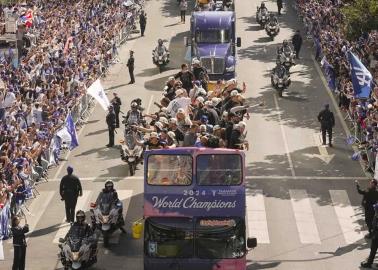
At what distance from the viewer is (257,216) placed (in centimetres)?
2578

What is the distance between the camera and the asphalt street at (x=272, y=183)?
2316 centimetres

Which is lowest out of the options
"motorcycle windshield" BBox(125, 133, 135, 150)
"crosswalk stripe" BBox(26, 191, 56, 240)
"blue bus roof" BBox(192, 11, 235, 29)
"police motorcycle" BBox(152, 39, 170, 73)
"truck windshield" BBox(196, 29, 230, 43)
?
"crosswalk stripe" BBox(26, 191, 56, 240)

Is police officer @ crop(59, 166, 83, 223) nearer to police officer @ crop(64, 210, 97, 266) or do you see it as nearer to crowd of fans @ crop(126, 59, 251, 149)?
crowd of fans @ crop(126, 59, 251, 149)

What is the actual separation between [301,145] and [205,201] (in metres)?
13.9

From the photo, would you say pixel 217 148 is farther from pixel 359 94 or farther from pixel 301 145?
pixel 301 145

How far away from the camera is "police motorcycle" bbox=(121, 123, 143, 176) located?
29.4 metres

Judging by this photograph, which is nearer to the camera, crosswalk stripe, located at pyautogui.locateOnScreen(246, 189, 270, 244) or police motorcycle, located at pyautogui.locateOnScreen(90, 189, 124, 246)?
police motorcycle, located at pyautogui.locateOnScreen(90, 189, 124, 246)

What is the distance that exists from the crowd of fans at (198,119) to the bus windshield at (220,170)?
841 millimetres

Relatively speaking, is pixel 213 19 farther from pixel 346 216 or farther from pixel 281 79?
pixel 346 216

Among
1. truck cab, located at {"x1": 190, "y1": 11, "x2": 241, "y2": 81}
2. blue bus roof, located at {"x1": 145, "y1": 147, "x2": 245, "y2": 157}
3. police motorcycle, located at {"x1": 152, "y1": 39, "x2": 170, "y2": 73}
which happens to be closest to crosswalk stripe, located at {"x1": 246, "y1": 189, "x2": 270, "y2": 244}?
blue bus roof, located at {"x1": 145, "y1": 147, "x2": 245, "y2": 157}

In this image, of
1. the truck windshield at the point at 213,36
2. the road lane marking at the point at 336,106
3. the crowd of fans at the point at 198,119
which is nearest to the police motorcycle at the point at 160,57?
the truck windshield at the point at 213,36

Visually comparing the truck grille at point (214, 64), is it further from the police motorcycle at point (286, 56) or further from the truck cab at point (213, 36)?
the police motorcycle at point (286, 56)

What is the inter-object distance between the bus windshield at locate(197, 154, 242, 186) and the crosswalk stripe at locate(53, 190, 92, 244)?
631 cm

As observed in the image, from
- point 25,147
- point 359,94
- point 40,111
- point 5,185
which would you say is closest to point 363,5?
point 359,94
